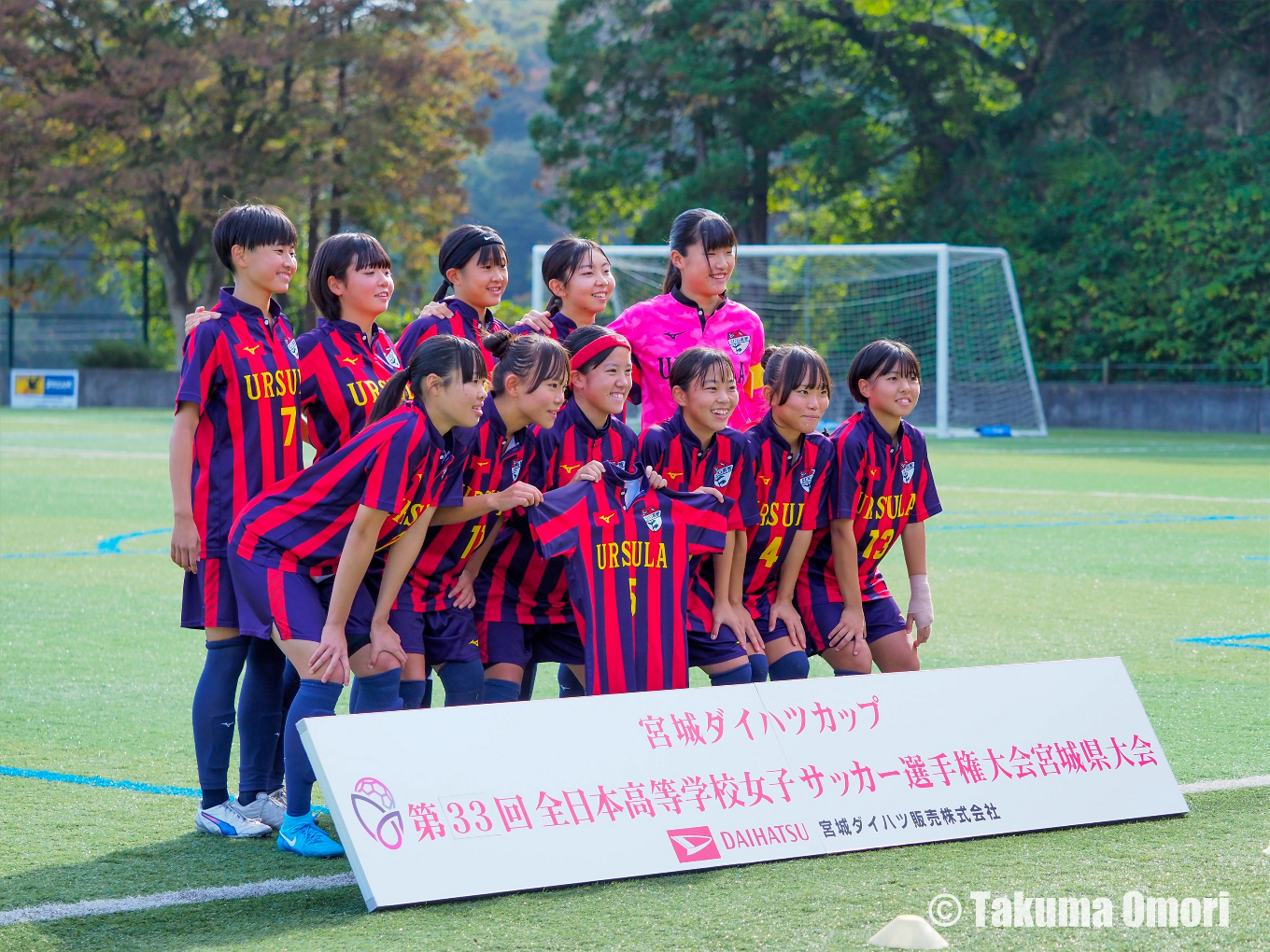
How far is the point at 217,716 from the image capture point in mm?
4105

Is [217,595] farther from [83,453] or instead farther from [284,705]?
[83,453]

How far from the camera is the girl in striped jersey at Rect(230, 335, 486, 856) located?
380 cm

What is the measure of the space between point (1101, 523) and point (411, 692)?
9.11 metres

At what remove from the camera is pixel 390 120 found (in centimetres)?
4053

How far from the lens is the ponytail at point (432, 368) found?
3807mm

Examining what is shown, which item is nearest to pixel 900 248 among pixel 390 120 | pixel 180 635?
pixel 390 120

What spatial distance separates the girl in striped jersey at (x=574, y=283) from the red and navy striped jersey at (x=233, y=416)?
0.81 m

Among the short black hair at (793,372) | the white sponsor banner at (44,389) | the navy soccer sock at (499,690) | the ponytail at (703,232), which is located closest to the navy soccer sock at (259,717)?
the navy soccer sock at (499,690)

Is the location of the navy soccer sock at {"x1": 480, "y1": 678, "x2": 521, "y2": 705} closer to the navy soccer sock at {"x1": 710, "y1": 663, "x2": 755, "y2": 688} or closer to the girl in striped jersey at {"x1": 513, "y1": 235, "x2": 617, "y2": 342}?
the navy soccer sock at {"x1": 710, "y1": 663, "x2": 755, "y2": 688}

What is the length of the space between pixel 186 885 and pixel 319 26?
38.8m

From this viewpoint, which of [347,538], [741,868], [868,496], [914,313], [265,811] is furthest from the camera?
[914,313]

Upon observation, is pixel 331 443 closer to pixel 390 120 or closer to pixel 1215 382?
pixel 1215 382

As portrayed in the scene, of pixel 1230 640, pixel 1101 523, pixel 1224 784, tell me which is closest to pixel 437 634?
pixel 1224 784

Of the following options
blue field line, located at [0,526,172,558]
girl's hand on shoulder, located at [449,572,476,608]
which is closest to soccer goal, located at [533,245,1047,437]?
blue field line, located at [0,526,172,558]
